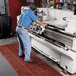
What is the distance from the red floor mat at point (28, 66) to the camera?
232 centimetres

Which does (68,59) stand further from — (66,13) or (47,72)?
(66,13)

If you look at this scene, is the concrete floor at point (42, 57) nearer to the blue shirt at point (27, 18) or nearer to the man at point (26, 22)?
the man at point (26, 22)

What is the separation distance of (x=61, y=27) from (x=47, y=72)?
3.09 ft

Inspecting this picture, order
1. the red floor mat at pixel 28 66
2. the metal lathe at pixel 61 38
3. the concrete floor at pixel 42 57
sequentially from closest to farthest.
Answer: the metal lathe at pixel 61 38
the red floor mat at pixel 28 66
the concrete floor at pixel 42 57

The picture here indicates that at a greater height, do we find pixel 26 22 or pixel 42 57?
pixel 26 22

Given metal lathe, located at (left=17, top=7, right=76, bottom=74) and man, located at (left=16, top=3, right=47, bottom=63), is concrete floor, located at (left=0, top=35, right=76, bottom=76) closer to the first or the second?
metal lathe, located at (left=17, top=7, right=76, bottom=74)

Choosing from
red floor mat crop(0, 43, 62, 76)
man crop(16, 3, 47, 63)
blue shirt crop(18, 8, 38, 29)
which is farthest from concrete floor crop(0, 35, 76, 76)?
blue shirt crop(18, 8, 38, 29)

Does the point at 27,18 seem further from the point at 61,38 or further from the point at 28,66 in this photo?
the point at 28,66

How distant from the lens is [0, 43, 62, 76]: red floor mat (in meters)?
2.32

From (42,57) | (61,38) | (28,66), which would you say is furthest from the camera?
(42,57)

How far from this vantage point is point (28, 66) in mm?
2566

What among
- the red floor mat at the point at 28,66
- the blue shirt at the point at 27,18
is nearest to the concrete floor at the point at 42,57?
the red floor mat at the point at 28,66

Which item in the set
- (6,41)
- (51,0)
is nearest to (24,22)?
(6,41)

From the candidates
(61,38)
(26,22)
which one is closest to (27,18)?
(26,22)
